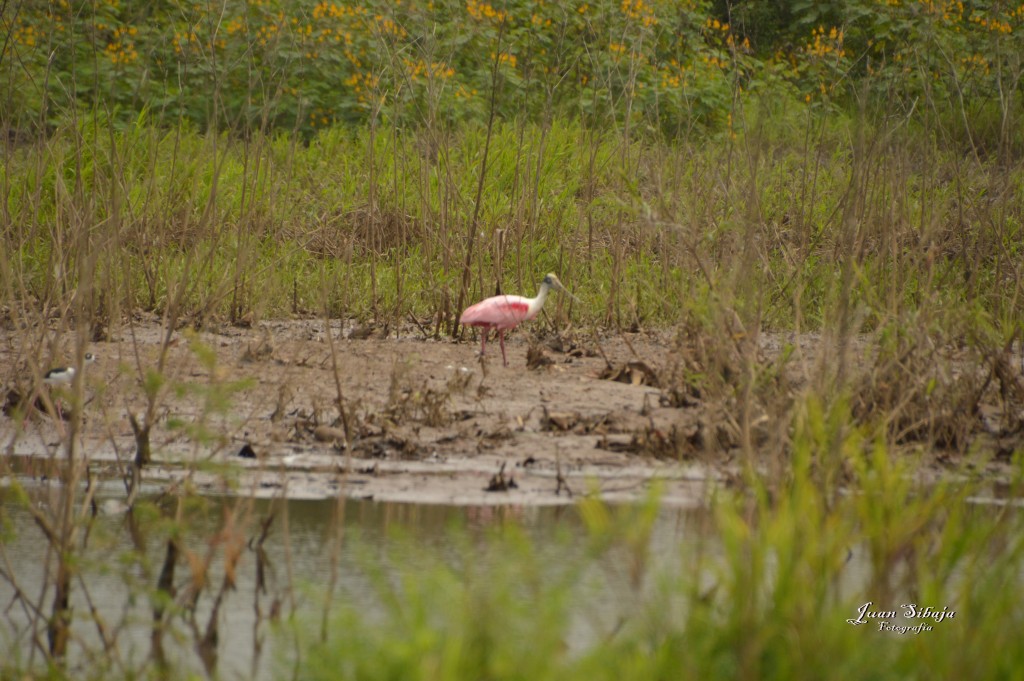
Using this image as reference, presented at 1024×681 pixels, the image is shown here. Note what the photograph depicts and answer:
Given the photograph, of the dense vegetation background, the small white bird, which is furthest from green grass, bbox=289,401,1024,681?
the small white bird

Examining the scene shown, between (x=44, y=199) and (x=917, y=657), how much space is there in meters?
7.34

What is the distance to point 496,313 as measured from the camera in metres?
7.07

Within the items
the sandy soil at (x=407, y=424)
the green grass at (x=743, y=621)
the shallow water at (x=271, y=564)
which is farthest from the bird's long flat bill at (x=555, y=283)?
the green grass at (x=743, y=621)

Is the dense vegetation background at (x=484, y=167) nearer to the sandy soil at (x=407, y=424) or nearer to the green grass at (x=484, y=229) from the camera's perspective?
the green grass at (x=484, y=229)

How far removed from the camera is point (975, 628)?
285 centimetres

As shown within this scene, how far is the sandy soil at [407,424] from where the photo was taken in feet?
16.8

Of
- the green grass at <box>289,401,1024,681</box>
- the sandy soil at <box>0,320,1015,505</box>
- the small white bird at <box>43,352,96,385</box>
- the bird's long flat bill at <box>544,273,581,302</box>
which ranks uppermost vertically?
the green grass at <box>289,401,1024,681</box>

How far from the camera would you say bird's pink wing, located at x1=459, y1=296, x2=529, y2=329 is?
707cm

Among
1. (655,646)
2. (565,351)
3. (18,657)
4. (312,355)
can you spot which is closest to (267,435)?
(312,355)

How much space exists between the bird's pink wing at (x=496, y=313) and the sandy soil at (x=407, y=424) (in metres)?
0.22

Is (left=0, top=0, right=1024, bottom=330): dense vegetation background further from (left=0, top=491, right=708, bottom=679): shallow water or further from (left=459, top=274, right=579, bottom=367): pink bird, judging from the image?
(left=0, top=491, right=708, bottom=679): shallow water

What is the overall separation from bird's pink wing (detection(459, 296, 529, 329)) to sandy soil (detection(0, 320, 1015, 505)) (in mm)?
221

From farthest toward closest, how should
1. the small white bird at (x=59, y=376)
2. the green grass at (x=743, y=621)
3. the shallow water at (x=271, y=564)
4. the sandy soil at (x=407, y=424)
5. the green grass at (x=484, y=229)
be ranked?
the green grass at (x=484, y=229), the small white bird at (x=59, y=376), the sandy soil at (x=407, y=424), the shallow water at (x=271, y=564), the green grass at (x=743, y=621)

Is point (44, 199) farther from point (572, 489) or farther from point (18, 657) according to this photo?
point (18, 657)
